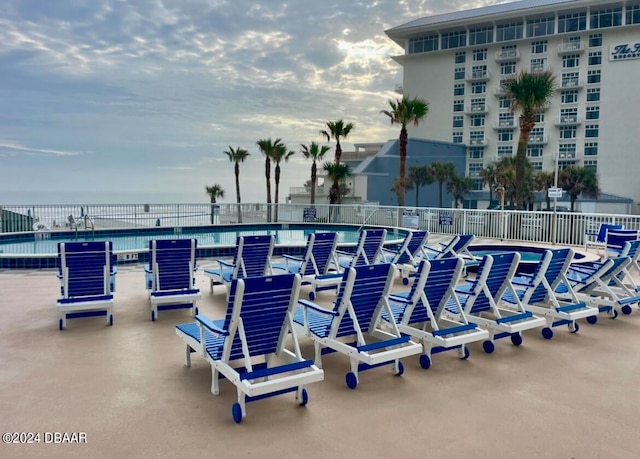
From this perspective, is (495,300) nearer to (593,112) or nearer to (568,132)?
(568,132)

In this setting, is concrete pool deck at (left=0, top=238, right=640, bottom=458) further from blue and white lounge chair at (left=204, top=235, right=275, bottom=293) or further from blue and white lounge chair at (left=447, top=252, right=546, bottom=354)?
blue and white lounge chair at (left=204, top=235, right=275, bottom=293)

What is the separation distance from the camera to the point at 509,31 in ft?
179

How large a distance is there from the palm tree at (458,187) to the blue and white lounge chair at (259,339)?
155 feet

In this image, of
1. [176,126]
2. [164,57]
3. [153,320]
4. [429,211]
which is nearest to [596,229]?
[429,211]

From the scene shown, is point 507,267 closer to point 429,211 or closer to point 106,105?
point 429,211

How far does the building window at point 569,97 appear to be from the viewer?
5212 centimetres

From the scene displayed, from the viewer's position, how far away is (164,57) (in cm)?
2638

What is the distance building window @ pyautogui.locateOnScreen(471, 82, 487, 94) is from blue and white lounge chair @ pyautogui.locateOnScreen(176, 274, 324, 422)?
58.9m

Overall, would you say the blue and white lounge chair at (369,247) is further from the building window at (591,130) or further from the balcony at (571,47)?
the balcony at (571,47)

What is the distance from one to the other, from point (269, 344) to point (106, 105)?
31481 mm

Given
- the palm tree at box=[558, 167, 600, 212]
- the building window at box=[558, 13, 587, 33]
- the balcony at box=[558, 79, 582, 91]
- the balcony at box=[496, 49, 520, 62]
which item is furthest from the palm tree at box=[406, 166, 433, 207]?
the building window at box=[558, 13, 587, 33]

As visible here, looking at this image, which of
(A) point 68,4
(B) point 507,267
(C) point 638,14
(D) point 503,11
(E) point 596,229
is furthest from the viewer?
(D) point 503,11

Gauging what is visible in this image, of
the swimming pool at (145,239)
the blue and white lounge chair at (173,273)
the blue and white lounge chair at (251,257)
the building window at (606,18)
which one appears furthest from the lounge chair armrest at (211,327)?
the building window at (606,18)

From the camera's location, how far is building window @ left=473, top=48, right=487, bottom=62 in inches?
2222
